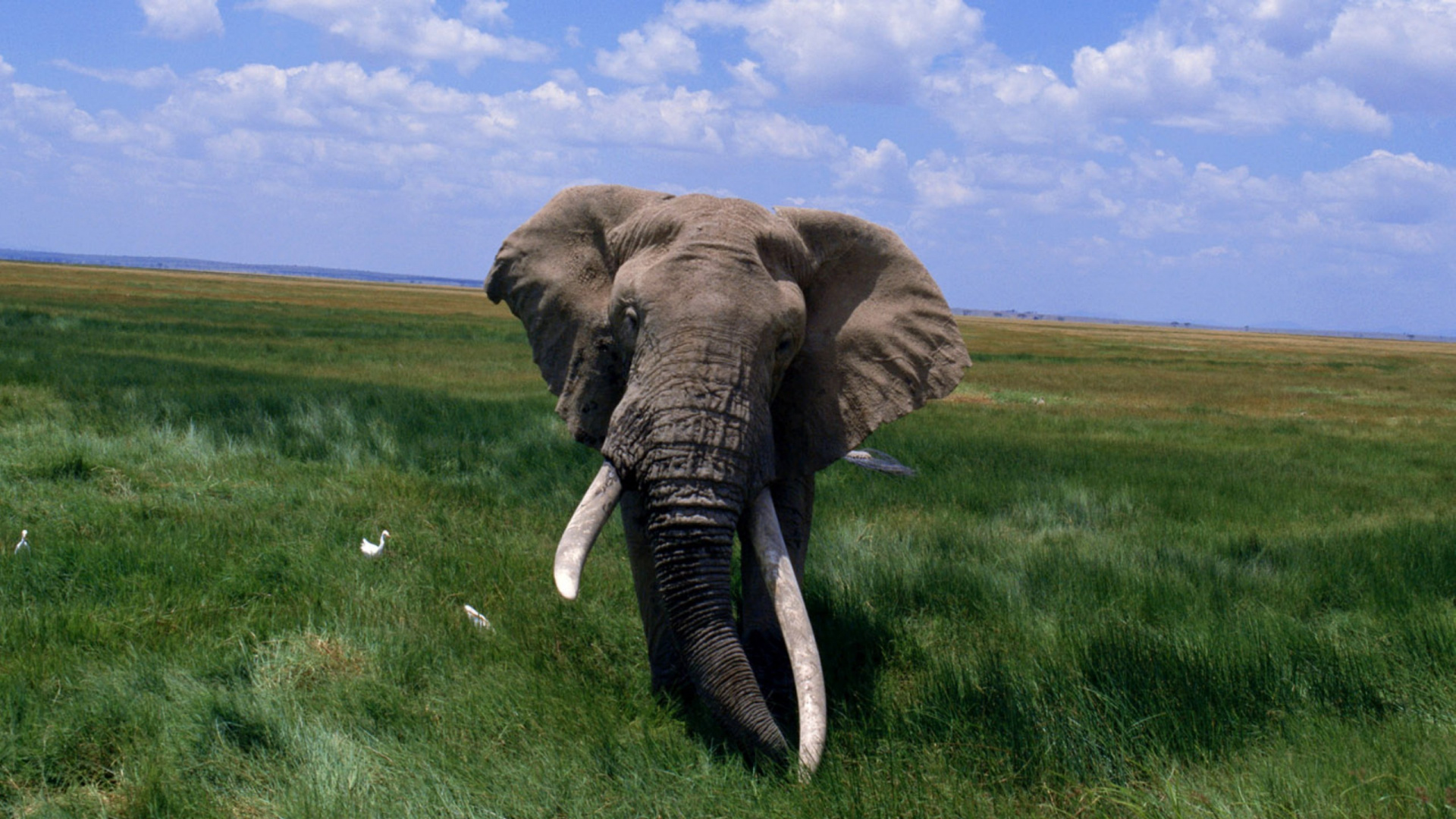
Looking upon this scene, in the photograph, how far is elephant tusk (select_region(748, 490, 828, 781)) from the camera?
368cm

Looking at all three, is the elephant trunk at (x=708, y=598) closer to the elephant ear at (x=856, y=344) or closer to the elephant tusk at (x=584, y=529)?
the elephant tusk at (x=584, y=529)

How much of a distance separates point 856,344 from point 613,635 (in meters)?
2.01

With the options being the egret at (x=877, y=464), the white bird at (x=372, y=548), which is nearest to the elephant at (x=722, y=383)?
the white bird at (x=372, y=548)

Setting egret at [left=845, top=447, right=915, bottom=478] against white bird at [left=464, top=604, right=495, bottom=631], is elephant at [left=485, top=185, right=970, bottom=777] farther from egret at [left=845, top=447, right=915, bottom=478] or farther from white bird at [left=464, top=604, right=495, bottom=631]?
egret at [left=845, top=447, right=915, bottom=478]

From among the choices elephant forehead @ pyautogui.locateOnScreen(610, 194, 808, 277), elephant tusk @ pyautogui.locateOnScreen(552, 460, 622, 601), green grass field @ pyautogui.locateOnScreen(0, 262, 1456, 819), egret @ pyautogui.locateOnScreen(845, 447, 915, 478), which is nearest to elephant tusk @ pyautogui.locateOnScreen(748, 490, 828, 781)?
green grass field @ pyautogui.locateOnScreen(0, 262, 1456, 819)

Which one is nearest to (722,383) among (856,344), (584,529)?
(584,529)

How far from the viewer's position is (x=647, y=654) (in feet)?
17.5

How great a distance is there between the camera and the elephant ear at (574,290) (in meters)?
4.99

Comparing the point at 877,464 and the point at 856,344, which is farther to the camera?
the point at 877,464

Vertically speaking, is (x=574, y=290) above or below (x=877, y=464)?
above

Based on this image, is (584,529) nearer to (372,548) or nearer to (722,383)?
(722,383)

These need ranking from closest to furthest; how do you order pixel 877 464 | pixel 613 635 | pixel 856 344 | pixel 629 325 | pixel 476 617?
pixel 629 325 < pixel 856 344 < pixel 613 635 < pixel 476 617 < pixel 877 464

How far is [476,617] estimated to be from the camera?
19.1ft

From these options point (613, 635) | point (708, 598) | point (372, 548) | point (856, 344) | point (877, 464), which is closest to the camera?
point (708, 598)
